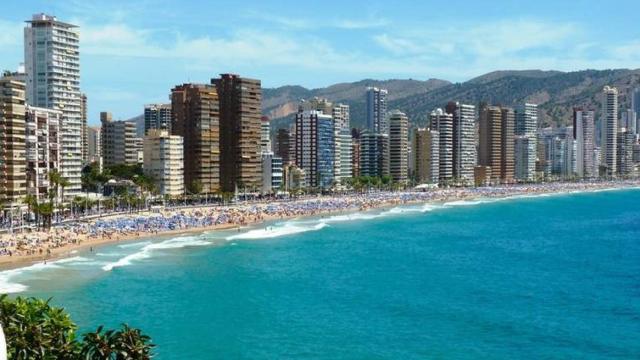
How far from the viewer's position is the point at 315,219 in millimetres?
107188

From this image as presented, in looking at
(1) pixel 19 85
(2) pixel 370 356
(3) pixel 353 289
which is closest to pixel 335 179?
(1) pixel 19 85

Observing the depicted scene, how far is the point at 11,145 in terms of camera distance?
269 ft

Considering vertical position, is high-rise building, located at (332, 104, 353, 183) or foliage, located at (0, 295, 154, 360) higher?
high-rise building, located at (332, 104, 353, 183)

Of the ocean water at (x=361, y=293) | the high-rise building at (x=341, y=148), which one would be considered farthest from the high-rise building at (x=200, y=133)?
the ocean water at (x=361, y=293)

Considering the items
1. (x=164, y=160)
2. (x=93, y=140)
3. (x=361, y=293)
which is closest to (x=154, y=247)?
(x=361, y=293)

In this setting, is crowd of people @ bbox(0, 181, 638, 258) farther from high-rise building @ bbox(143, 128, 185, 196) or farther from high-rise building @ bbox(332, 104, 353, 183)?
high-rise building @ bbox(143, 128, 185, 196)

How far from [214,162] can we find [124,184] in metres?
16.4

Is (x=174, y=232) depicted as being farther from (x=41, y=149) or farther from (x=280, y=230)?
(x=41, y=149)

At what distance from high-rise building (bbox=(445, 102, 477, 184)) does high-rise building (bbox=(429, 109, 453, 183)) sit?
11.6 ft

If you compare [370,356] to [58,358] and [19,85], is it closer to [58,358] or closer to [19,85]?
[58,358]

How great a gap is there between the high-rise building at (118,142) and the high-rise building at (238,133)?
2345cm

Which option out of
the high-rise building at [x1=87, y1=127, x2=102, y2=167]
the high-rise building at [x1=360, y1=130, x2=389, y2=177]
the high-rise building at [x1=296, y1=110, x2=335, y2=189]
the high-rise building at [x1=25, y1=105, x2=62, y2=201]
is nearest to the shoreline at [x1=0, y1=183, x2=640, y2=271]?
the high-rise building at [x1=25, y1=105, x2=62, y2=201]

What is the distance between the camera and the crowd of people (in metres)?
65.0

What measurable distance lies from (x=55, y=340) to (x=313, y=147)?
448 ft
